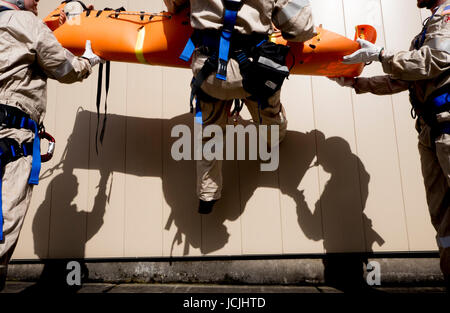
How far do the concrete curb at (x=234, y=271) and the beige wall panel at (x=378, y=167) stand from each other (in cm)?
19

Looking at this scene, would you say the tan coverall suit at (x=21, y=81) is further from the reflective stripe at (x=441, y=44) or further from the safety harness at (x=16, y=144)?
the reflective stripe at (x=441, y=44)

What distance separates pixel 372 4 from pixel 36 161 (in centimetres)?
304

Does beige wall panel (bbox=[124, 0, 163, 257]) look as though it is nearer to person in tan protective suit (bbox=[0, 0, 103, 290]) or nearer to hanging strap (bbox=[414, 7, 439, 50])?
person in tan protective suit (bbox=[0, 0, 103, 290])

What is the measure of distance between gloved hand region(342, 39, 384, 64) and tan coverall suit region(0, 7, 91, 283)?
72.5 inches

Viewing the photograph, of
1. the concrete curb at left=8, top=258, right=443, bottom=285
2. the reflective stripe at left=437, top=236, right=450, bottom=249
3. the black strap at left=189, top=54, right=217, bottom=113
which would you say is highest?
the black strap at left=189, top=54, right=217, bottom=113

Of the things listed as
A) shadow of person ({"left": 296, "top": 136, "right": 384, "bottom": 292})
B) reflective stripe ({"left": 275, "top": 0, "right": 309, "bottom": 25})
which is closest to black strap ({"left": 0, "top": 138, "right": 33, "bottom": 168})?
reflective stripe ({"left": 275, "top": 0, "right": 309, "bottom": 25})

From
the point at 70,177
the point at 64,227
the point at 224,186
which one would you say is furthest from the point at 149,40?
the point at 64,227

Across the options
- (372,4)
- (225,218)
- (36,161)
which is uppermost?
(372,4)

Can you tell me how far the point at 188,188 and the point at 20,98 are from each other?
137cm

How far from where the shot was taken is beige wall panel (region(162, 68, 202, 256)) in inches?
94.2

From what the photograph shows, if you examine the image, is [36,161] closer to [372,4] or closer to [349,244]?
[349,244]

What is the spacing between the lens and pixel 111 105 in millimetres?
2666

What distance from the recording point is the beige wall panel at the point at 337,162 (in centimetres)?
236
